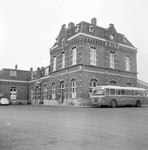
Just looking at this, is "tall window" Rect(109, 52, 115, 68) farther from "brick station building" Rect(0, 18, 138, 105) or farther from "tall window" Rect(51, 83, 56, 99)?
"tall window" Rect(51, 83, 56, 99)

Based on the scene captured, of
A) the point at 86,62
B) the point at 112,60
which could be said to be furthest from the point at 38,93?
the point at 112,60

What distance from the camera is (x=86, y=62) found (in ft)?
89.0

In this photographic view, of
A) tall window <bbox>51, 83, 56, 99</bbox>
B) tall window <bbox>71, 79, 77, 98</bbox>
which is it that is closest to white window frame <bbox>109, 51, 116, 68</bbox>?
tall window <bbox>71, 79, 77, 98</bbox>

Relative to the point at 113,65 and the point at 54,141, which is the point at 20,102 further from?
the point at 54,141

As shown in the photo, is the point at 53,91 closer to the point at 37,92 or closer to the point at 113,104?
the point at 37,92

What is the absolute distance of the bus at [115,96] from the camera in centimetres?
2262

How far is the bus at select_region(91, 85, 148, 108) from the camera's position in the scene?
2262 cm

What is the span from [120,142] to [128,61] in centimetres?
2949

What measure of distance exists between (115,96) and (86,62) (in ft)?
22.0

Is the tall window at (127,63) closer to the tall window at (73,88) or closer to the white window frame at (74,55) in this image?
the white window frame at (74,55)

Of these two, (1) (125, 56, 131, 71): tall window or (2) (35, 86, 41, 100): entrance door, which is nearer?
(1) (125, 56, 131, 71): tall window

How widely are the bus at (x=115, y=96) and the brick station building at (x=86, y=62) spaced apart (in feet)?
10.9

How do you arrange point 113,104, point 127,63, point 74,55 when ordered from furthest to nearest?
point 127,63, point 74,55, point 113,104

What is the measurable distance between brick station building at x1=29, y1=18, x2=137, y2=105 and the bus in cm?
331
